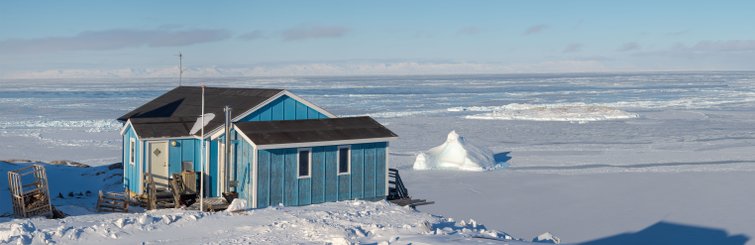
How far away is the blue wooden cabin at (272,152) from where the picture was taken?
62.5 ft

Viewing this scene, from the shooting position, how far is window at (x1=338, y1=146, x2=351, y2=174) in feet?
65.2

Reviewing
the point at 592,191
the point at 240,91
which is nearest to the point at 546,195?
the point at 592,191

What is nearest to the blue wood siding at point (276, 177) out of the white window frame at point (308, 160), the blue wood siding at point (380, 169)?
the white window frame at point (308, 160)

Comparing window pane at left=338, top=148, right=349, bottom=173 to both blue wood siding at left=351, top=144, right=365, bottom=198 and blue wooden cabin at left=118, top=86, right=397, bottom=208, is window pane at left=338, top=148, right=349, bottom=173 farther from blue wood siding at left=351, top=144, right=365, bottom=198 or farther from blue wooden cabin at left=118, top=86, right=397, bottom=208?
blue wood siding at left=351, top=144, right=365, bottom=198

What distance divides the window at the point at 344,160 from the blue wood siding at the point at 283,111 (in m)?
2.11

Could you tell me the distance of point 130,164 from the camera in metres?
21.3

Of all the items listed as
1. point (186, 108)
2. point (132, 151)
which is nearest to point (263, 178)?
point (132, 151)

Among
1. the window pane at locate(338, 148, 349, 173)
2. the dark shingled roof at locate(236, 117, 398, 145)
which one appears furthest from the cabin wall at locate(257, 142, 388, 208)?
the dark shingled roof at locate(236, 117, 398, 145)

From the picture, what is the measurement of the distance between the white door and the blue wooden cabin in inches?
0.9

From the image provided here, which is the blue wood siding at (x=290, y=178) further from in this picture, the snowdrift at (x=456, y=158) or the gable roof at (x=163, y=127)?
the snowdrift at (x=456, y=158)

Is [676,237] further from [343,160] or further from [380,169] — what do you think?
[343,160]

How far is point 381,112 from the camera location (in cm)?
6081

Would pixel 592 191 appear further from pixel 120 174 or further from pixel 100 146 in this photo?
pixel 100 146

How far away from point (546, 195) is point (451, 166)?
5.77 metres
